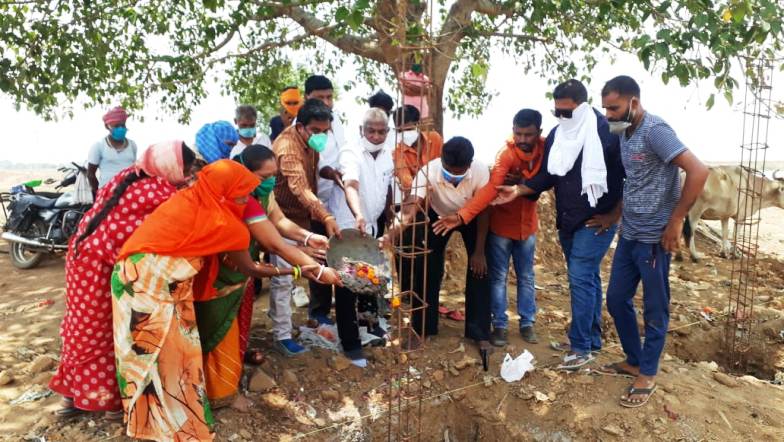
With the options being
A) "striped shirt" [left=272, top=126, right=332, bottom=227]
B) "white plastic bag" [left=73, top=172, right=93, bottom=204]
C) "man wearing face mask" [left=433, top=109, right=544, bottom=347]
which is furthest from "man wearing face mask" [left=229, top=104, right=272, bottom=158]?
"white plastic bag" [left=73, top=172, right=93, bottom=204]

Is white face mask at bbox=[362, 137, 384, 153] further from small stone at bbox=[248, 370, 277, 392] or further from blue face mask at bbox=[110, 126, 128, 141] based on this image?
blue face mask at bbox=[110, 126, 128, 141]

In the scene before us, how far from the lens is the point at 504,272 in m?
4.46

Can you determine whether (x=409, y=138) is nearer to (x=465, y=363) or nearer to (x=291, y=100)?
(x=291, y=100)

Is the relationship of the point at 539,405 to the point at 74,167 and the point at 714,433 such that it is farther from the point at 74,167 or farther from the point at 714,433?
the point at 74,167

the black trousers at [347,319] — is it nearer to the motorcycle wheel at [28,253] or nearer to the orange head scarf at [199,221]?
the orange head scarf at [199,221]

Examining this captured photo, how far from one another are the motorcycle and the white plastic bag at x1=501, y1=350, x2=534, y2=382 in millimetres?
5228

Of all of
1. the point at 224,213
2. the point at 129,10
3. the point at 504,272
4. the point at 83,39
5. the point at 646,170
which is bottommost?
the point at 504,272

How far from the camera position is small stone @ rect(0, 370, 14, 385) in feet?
12.3

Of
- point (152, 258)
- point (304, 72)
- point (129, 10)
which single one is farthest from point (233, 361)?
point (304, 72)

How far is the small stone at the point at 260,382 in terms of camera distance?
3.76 meters

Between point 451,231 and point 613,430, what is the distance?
176 centimetres

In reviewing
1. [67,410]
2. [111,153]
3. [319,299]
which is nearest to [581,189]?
[319,299]

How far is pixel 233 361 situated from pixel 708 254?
8.13 metres

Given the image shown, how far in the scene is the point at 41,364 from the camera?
12.9 feet
